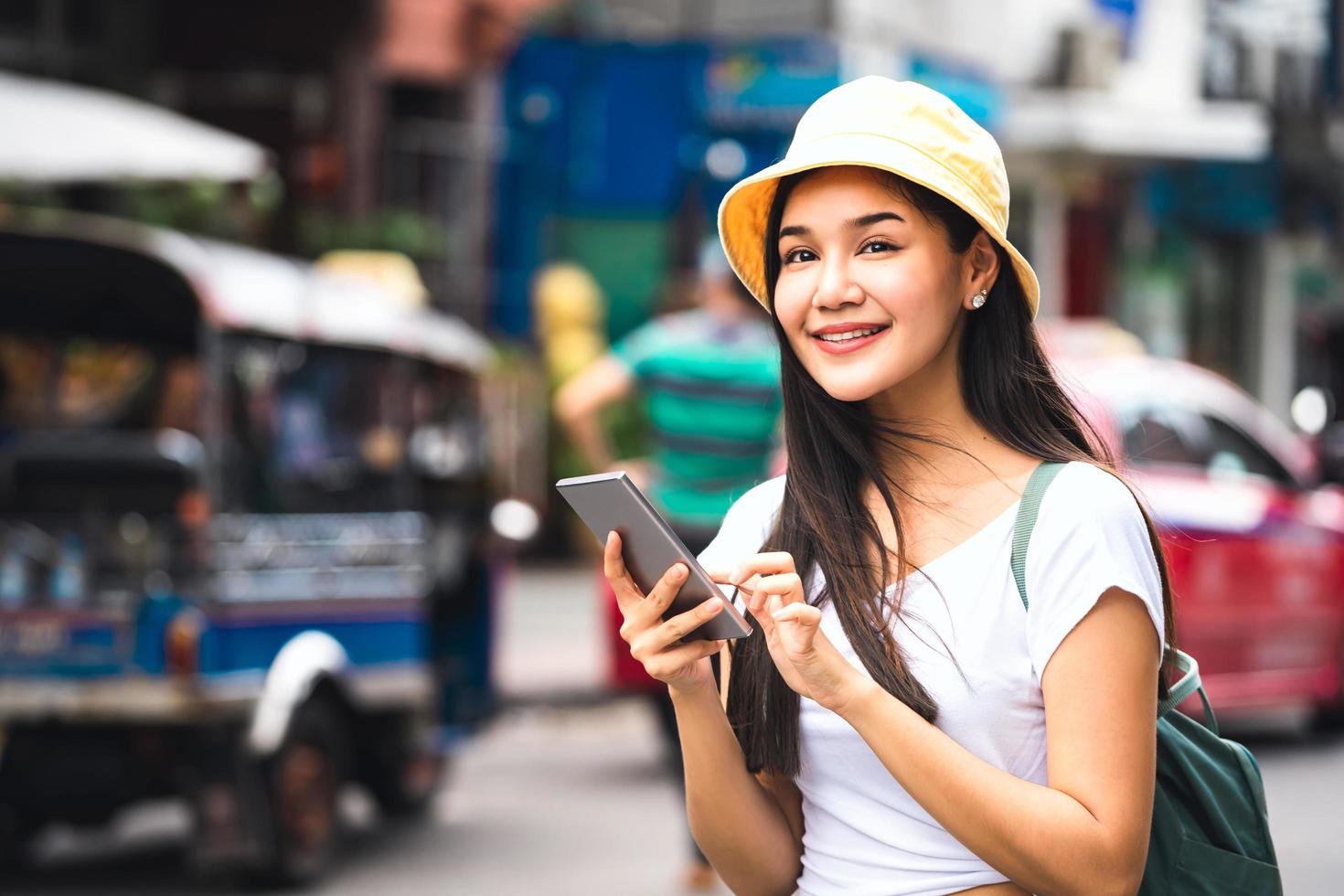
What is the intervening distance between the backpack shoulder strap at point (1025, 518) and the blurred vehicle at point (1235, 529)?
6.52 metres

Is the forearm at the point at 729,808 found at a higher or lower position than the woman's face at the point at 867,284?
lower

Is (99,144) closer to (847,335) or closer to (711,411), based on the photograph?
(711,411)

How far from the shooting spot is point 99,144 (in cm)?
821

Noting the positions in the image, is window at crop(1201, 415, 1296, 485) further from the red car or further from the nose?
the nose

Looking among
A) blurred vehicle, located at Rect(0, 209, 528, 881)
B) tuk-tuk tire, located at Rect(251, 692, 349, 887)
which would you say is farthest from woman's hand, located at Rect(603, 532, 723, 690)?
tuk-tuk tire, located at Rect(251, 692, 349, 887)

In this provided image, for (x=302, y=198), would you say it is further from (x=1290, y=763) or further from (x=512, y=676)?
(x=1290, y=763)

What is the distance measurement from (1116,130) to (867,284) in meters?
20.8

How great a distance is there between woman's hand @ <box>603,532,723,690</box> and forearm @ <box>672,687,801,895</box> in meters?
0.10

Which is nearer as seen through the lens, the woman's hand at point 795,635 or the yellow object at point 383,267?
the woman's hand at point 795,635

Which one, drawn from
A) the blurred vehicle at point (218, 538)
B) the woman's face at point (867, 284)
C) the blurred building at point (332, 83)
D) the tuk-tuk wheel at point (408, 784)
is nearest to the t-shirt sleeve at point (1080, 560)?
the woman's face at point (867, 284)

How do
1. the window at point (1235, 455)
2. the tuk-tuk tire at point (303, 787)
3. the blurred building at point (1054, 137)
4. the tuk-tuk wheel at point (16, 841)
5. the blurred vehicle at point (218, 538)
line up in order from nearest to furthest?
the blurred vehicle at point (218, 538), the tuk-tuk tire at point (303, 787), the tuk-tuk wheel at point (16, 841), the window at point (1235, 455), the blurred building at point (1054, 137)

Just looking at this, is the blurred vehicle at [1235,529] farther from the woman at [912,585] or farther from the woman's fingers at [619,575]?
the woman's fingers at [619,575]

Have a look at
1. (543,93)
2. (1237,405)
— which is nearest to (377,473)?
(1237,405)

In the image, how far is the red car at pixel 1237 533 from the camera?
9.17 m
